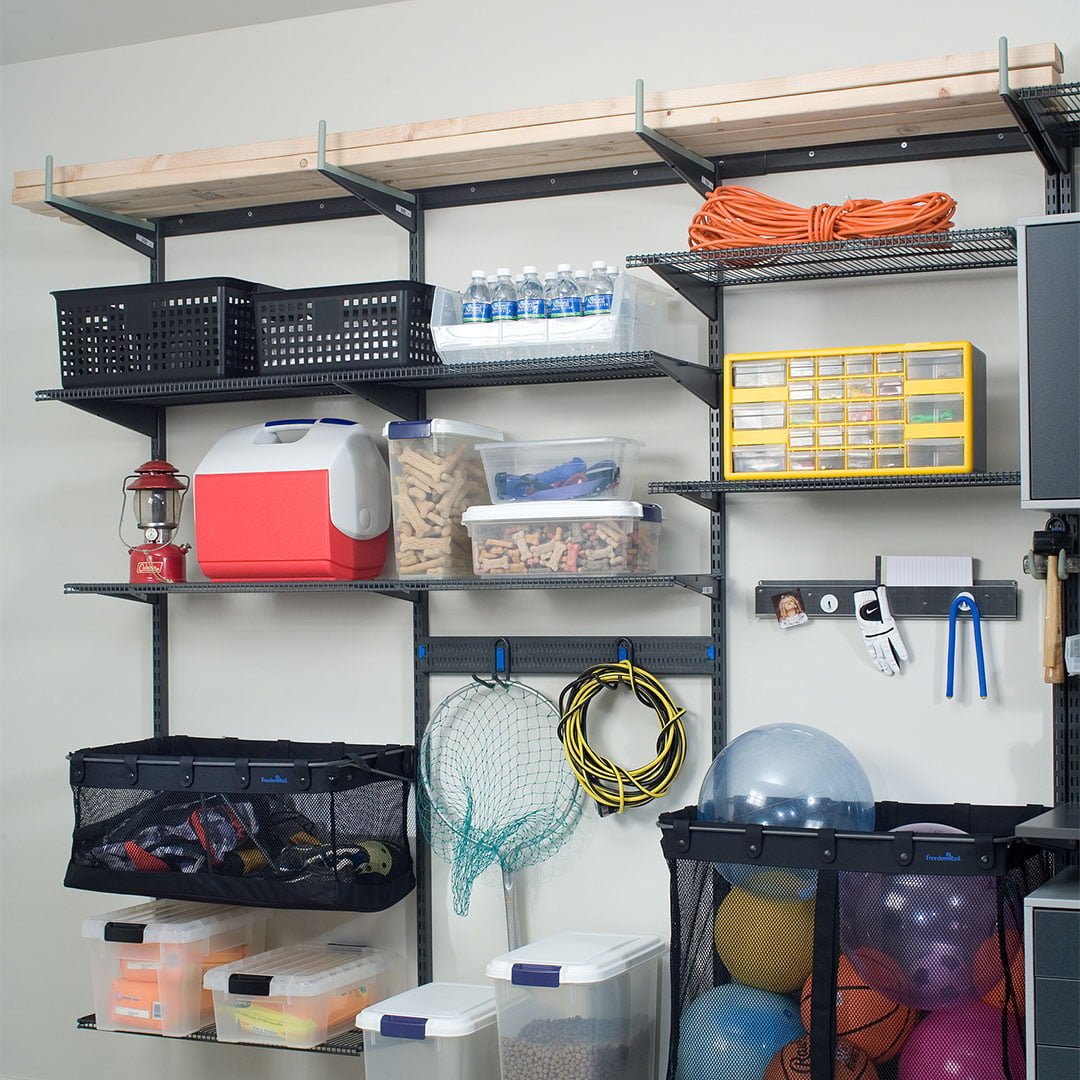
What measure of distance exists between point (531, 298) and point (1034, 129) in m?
1.14

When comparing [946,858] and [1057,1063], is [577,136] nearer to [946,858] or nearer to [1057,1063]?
[946,858]

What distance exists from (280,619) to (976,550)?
1.83m

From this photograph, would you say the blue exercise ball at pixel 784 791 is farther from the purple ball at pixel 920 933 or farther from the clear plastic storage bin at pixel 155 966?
the clear plastic storage bin at pixel 155 966

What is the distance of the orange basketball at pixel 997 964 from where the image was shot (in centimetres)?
258

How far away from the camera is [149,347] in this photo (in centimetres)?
349

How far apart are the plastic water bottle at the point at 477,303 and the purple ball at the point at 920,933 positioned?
4.85ft

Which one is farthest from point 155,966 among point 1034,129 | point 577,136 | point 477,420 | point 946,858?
point 1034,129

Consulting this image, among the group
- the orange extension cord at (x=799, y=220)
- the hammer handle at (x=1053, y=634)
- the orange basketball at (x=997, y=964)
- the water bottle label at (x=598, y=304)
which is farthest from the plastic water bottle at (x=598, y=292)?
the orange basketball at (x=997, y=964)

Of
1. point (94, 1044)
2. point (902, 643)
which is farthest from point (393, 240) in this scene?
point (94, 1044)

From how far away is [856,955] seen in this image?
2678 mm

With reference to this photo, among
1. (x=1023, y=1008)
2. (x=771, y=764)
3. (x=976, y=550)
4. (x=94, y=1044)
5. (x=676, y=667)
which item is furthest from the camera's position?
(x=94, y=1044)

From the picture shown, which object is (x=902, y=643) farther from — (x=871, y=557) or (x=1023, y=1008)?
(x=1023, y=1008)

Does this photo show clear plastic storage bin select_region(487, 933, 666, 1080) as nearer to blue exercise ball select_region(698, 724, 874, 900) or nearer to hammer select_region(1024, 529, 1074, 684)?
blue exercise ball select_region(698, 724, 874, 900)

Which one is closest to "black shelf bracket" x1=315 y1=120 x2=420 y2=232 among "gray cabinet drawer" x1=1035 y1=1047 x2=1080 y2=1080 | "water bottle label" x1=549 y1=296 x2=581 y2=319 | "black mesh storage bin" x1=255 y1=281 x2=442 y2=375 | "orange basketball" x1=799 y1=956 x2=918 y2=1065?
"black mesh storage bin" x1=255 y1=281 x2=442 y2=375
